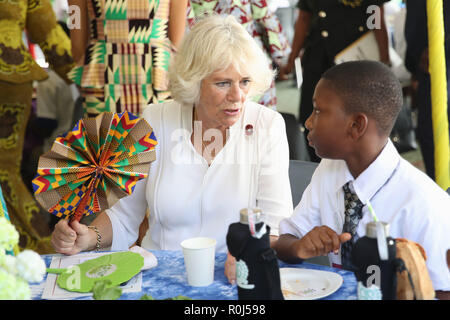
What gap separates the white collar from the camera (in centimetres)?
149

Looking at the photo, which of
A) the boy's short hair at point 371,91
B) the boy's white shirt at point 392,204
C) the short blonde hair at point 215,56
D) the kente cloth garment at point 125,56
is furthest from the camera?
the kente cloth garment at point 125,56

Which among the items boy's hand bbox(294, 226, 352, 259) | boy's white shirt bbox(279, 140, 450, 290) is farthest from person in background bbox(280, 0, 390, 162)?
boy's hand bbox(294, 226, 352, 259)

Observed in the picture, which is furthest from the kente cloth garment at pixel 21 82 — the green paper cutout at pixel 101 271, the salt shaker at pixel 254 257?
the salt shaker at pixel 254 257

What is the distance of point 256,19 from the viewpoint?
10.2 feet

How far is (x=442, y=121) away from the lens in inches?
88.9

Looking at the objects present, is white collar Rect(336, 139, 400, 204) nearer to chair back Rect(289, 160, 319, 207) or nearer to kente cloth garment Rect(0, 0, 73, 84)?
chair back Rect(289, 160, 319, 207)

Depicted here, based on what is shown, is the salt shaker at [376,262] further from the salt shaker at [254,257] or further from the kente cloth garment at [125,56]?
the kente cloth garment at [125,56]

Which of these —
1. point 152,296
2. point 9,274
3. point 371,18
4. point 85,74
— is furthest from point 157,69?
point 9,274

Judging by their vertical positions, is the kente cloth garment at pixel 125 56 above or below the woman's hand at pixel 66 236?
above

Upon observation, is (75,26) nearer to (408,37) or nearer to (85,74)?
(85,74)

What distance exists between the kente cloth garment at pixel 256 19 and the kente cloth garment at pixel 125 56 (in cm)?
33

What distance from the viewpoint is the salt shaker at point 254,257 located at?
1.07 meters

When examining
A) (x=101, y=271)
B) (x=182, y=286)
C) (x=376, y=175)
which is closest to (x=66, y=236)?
(x=101, y=271)

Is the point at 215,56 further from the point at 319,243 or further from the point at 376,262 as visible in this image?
the point at 376,262
